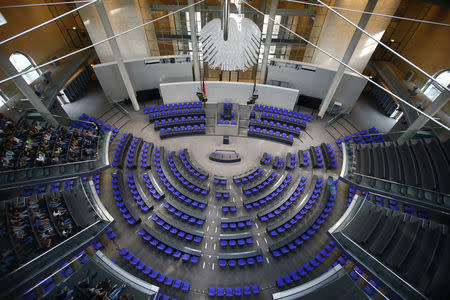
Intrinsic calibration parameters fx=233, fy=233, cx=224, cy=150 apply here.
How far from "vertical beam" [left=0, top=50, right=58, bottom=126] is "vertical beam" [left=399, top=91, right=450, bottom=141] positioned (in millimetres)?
22871

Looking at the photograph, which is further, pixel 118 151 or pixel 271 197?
pixel 118 151

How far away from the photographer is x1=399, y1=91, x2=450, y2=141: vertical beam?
521 inches

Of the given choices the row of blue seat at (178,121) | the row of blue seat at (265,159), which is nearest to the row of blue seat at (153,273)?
the row of blue seat at (265,159)

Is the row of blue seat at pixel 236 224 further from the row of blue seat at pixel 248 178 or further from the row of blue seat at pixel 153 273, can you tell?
the row of blue seat at pixel 153 273

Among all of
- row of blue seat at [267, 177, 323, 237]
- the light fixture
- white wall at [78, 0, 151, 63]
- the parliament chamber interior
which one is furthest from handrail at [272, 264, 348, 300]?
white wall at [78, 0, 151, 63]

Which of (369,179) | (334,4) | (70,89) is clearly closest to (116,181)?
(70,89)

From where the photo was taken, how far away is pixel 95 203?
504 inches

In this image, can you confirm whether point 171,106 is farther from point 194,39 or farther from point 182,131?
point 194,39

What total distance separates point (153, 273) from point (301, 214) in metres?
9.17

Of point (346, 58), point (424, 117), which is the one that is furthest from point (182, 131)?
point (424, 117)

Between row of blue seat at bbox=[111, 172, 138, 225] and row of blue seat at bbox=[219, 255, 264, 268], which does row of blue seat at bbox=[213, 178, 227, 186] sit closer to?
row of blue seat at bbox=[219, 255, 264, 268]

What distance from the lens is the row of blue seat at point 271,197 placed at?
49.6 ft

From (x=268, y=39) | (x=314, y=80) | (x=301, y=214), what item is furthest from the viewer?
(x=314, y=80)

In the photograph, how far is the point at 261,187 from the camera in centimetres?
1591
